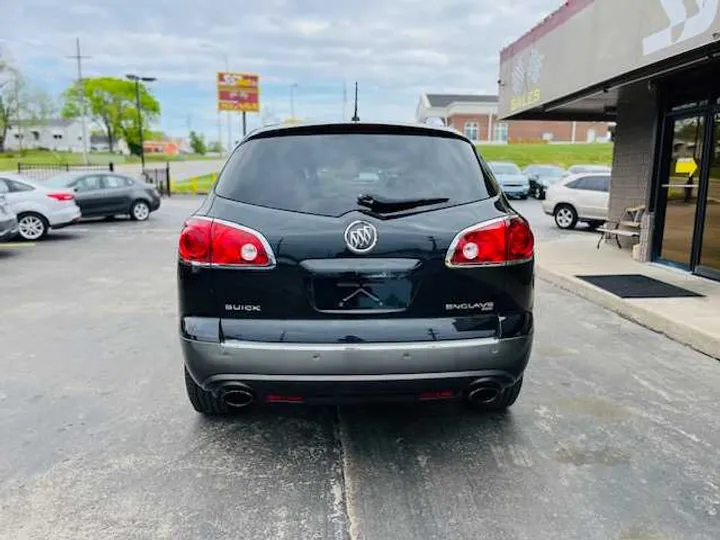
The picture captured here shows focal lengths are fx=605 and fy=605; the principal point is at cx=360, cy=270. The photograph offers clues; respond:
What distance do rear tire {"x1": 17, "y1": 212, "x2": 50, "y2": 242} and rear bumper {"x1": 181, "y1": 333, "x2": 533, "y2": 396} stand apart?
11.8 meters

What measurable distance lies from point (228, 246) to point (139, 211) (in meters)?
16.1

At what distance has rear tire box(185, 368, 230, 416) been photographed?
3.50m

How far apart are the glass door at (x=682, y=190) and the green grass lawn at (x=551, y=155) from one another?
38.4 meters

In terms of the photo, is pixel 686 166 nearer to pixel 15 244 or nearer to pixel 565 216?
pixel 565 216

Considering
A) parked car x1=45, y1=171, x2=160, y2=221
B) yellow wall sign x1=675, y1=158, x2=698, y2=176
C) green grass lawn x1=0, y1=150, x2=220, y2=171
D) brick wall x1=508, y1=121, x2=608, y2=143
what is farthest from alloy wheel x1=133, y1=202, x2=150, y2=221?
brick wall x1=508, y1=121, x2=608, y2=143

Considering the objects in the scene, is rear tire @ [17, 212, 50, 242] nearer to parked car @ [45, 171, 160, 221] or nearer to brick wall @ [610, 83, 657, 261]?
parked car @ [45, 171, 160, 221]

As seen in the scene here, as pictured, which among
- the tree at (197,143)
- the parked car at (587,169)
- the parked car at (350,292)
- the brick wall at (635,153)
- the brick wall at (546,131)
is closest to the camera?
the parked car at (350,292)

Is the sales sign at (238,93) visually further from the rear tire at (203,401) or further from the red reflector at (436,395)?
the red reflector at (436,395)

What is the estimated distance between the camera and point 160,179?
31750mm

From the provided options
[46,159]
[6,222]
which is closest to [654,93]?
[6,222]

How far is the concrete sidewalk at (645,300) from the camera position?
5578 mm

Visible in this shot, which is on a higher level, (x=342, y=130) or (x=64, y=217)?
(x=342, y=130)

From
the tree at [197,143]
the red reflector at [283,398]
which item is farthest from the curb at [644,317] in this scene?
the tree at [197,143]

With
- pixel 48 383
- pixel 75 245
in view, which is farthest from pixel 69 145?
pixel 48 383
